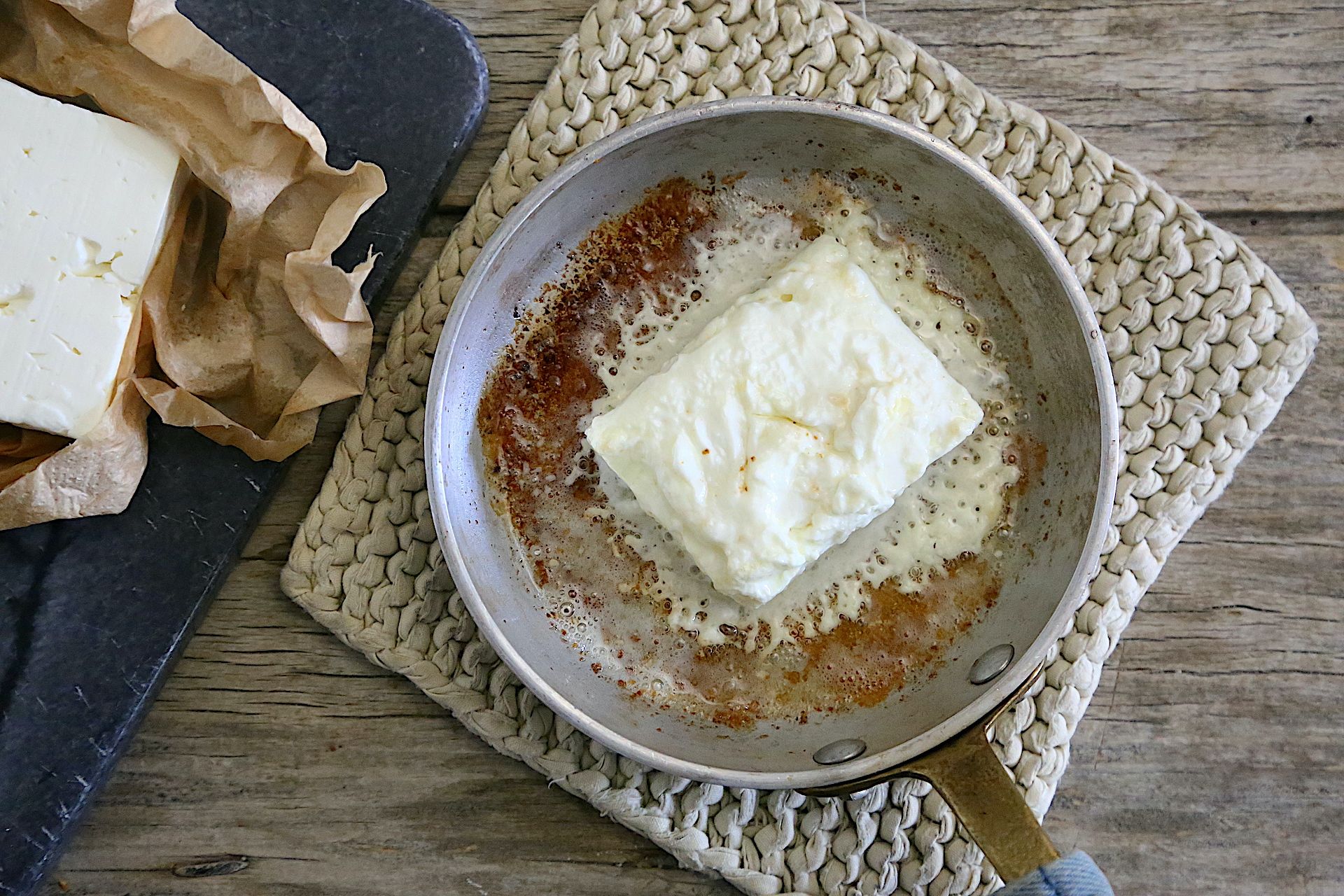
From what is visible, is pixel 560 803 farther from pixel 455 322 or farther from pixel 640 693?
pixel 455 322

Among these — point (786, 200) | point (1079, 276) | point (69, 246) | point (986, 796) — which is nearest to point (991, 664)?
point (986, 796)

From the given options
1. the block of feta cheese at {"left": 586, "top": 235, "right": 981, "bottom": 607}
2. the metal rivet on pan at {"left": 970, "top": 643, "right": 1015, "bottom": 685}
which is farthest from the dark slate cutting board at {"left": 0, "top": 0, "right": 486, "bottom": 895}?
the metal rivet on pan at {"left": 970, "top": 643, "right": 1015, "bottom": 685}

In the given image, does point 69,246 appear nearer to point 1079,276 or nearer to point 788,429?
point 788,429

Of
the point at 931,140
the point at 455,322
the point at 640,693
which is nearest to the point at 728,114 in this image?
the point at 931,140

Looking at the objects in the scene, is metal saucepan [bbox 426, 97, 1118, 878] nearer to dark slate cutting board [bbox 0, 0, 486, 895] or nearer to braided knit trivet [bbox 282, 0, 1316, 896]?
braided knit trivet [bbox 282, 0, 1316, 896]

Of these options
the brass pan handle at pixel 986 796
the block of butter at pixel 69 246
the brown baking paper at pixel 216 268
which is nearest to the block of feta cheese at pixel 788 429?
the brass pan handle at pixel 986 796

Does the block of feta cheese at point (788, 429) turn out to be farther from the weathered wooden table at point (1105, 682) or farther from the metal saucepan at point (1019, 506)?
the weathered wooden table at point (1105, 682)
